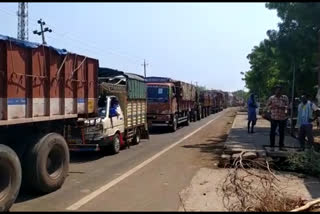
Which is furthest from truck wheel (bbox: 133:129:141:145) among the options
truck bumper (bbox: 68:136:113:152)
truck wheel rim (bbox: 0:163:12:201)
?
truck wheel rim (bbox: 0:163:12:201)

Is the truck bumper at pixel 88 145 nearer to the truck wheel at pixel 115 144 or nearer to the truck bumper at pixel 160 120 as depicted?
the truck wheel at pixel 115 144

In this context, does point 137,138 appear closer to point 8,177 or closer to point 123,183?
point 123,183

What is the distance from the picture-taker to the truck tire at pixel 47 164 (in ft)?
28.5

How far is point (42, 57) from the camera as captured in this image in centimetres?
900

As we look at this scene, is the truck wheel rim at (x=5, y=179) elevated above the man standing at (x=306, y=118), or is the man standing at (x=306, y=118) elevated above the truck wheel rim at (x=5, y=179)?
the man standing at (x=306, y=118)

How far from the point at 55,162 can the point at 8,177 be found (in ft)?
6.54

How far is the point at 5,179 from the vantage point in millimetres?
7684

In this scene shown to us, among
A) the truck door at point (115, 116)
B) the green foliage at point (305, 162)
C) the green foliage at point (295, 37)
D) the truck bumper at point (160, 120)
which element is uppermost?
the green foliage at point (295, 37)

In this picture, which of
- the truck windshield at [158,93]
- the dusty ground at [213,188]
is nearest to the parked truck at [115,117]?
the dusty ground at [213,188]

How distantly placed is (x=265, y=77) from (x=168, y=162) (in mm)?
44475

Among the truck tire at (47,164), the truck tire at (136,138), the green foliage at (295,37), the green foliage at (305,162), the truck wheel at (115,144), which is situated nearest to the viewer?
the truck tire at (47,164)

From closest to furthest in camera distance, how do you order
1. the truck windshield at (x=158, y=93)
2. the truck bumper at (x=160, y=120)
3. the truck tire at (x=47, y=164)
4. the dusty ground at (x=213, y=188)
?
the dusty ground at (x=213, y=188), the truck tire at (x=47, y=164), the truck windshield at (x=158, y=93), the truck bumper at (x=160, y=120)

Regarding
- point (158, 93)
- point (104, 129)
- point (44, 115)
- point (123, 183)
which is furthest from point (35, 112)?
point (158, 93)

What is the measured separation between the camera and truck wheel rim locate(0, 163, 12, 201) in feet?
24.8
